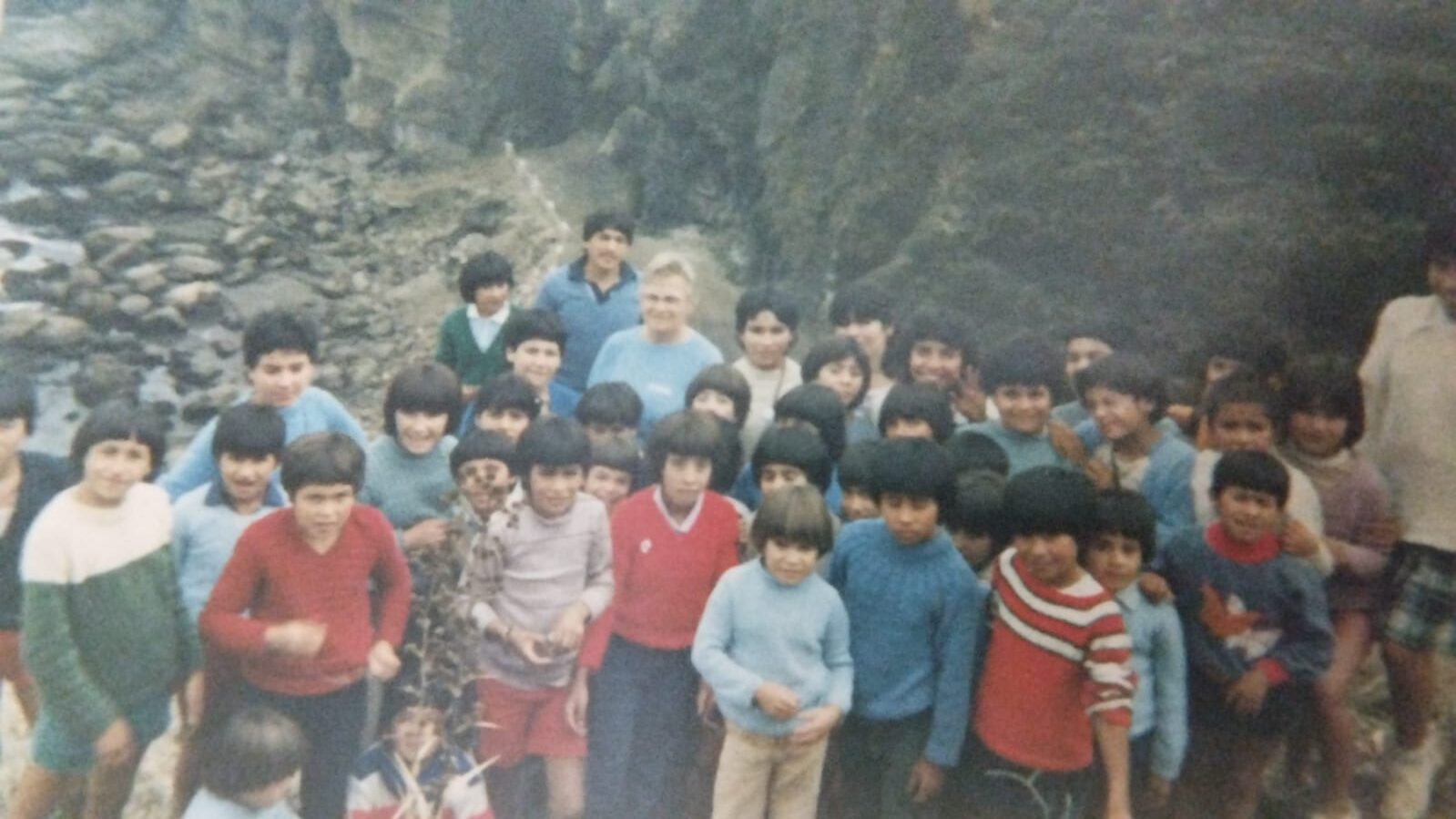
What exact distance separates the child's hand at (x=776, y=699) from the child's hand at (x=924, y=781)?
0.23 m

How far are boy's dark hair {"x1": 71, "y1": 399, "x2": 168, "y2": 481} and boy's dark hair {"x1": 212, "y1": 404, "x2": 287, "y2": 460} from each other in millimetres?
73

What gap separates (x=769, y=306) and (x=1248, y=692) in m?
0.99

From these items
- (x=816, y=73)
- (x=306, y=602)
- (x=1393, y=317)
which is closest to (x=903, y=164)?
(x=816, y=73)

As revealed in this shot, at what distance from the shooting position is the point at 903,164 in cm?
201

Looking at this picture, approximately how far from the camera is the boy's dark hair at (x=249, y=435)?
1.55m

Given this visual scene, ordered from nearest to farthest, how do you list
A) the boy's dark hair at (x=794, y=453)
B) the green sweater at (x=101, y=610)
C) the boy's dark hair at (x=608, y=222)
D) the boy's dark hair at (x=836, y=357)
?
1. the green sweater at (x=101, y=610)
2. the boy's dark hair at (x=794, y=453)
3. the boy's dark hair at (x=836, y=357)
4. the boy's dark hair at (x=608, y=222)

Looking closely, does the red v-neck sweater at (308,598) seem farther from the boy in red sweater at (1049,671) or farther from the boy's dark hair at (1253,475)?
the boy's dark hair at (1253,475)

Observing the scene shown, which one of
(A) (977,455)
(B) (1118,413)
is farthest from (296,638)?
(B) (1118,413)

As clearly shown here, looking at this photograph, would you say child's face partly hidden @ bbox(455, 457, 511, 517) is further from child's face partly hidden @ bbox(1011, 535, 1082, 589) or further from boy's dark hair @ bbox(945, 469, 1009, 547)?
child's face partly hidden @ bbox(1011, 535, 1082, 589)

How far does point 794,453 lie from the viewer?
1.70 metres

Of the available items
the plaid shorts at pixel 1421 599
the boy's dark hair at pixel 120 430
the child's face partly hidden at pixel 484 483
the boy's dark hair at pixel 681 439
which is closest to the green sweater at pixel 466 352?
the child's face partly hidden at pixel 484 483

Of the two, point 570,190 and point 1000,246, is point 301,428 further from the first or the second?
point 1000,246

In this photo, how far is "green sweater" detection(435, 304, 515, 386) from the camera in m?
1.91

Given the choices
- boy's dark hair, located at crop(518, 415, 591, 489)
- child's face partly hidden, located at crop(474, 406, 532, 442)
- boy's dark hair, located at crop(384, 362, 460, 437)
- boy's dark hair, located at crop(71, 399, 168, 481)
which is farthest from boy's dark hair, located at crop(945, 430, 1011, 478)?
boy's dark hair, located at crop(71, 399, 168, 481)
